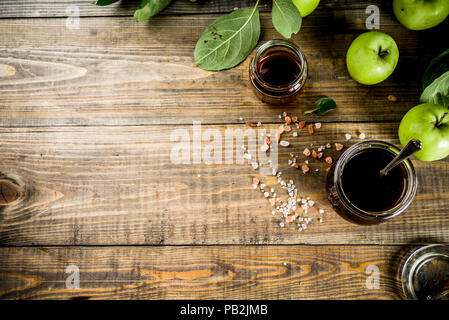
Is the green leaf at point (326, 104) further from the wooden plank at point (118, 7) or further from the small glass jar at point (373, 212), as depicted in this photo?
the wooden plank at point (118, 7)

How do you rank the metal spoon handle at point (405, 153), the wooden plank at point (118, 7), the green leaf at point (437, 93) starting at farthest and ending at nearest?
1. the wooden plank at point (118, 7)
2. the green leaf at point (437, 93)
3. the metal spoon handle at point (405, 153)

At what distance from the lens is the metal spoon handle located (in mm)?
565

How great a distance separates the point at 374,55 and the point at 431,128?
174mm

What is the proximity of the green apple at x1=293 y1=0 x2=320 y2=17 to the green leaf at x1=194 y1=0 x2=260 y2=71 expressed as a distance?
88 mm

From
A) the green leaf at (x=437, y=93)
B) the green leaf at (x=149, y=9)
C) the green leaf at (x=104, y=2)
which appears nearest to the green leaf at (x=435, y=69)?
the green leaf at (x=437, y=93)

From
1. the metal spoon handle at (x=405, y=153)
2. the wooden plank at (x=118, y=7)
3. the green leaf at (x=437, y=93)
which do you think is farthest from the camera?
the wooden plank at (x=118, y=7)

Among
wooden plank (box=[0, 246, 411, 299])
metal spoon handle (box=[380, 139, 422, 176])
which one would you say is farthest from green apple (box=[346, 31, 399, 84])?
wooden plank (box=[0, 246, 411, 299])

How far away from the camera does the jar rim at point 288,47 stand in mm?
699

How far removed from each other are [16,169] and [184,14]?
1.67 ft

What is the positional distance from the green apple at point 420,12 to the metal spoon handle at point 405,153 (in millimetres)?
300

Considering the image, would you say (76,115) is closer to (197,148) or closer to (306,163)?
(197,148)

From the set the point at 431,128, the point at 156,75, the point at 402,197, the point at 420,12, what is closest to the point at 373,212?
the point at 402,197

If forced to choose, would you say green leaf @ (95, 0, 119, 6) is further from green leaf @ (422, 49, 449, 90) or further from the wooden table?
green leaf @ (422, 49, 449, 90)

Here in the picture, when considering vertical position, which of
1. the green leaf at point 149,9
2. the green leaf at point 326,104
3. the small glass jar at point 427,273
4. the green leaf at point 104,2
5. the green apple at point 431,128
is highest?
the green leaf at point 104,2
